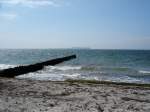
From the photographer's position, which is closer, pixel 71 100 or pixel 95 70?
pixel 71 100

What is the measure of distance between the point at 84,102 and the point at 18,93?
287 centimetres

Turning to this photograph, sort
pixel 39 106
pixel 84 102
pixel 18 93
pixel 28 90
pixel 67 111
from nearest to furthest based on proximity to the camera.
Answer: pixel 67 111 → pixel 39 106 → pixel 84 102 → pixel 18 93 → pixel 28 90

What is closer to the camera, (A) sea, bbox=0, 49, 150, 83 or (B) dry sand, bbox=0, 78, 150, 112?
(B) dry sand, bbox=0, 78, 150, 112

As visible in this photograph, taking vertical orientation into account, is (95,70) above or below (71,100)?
below

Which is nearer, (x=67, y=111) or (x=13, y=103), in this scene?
(x=67, y=111)

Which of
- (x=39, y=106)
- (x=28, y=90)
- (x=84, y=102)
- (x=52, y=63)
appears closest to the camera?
(x=39, y=106)

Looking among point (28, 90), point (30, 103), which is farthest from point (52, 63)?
point (30, 103)

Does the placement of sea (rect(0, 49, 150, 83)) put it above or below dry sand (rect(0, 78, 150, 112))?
below

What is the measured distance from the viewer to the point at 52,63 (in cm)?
3653

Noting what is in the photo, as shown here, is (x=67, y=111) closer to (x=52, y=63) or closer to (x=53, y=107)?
(x=53, y=107)

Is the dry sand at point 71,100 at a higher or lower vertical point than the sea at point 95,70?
higher

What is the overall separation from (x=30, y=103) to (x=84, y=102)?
1809 millimetres

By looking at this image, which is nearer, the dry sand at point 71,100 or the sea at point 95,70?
the dry sand at point 71,100

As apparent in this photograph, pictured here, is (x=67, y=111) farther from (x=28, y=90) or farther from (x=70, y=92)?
(x=28, y=90)
